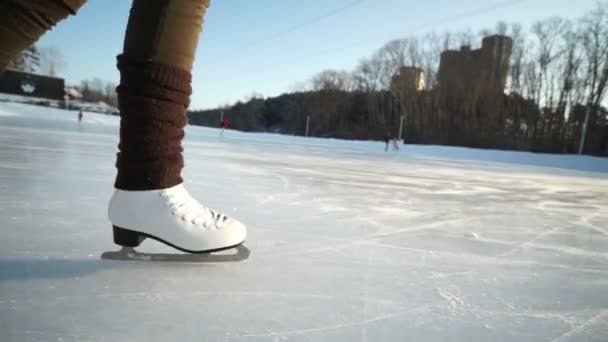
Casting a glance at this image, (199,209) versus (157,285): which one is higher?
(199,209)

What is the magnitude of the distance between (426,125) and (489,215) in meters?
22.4

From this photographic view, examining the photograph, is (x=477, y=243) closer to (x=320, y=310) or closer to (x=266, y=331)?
(x=320, y=310)

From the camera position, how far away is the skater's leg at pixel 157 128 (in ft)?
2.09

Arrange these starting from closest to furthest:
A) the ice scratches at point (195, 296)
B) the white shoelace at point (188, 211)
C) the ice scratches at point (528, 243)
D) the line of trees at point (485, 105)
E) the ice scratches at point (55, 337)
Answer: the ice scratches at point (55, 337) < the ice scratches at point (195, 296) < the white shoelace at point (188, 211) < the ice scratches at point (528, 243) < the line of trees at point (485, 105)

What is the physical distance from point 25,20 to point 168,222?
39 cm

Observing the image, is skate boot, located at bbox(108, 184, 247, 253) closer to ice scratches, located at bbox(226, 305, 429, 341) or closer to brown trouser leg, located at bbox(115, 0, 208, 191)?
brown trouser leg, located at bbox(115, 0, 208, 191)

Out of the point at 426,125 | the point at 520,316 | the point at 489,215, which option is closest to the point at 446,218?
the point at 489,215

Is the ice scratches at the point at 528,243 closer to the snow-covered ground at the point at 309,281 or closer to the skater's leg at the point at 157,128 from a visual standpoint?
the snow-covered ground at the point at 309,281

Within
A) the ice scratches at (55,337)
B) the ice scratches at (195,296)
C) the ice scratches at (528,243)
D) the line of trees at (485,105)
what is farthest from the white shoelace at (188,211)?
the line of trees at (485,105)

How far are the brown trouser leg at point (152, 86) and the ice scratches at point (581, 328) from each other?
72 centimetres

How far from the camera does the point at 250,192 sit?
176cm

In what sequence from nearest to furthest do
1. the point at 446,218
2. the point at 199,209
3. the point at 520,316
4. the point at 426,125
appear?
the point at 520,316 < the point at 199,209 < the point at 446,218 < the point at 426,125

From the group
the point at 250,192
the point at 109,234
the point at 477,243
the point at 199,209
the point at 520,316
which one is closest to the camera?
the point at 520,316

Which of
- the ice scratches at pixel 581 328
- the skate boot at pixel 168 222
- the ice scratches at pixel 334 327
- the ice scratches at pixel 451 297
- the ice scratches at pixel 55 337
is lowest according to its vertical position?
the ice scratches at pixel 55 337
